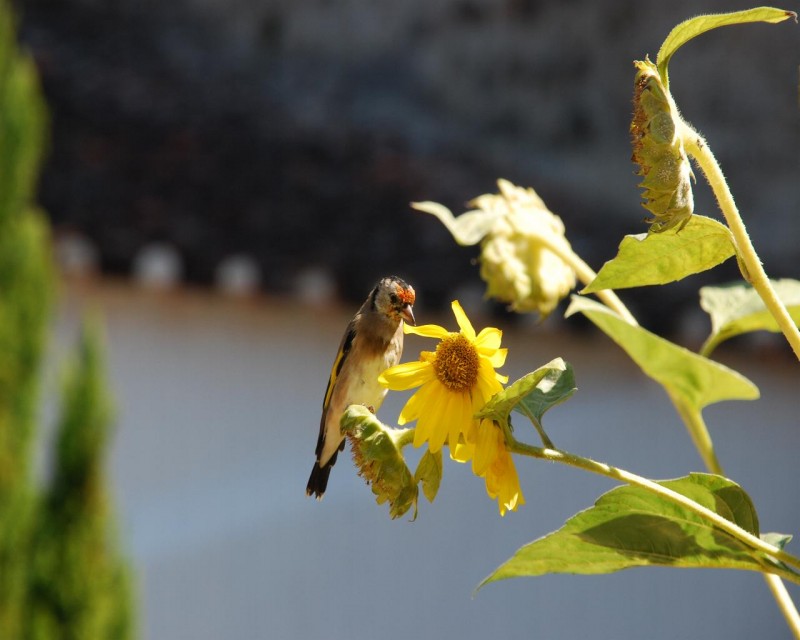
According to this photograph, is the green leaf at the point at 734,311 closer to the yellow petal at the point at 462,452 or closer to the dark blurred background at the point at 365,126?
the yellow petal at the point at 462,452

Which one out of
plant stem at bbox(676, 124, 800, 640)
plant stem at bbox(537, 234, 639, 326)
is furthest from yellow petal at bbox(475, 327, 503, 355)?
plant stem at bbox(537, 234, 639, 326)

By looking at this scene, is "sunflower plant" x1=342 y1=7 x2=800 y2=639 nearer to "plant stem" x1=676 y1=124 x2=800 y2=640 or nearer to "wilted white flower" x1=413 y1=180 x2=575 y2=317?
"plant stem" x1=676 y1=124 x2=800 y2=640

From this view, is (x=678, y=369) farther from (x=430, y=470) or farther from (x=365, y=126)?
(x=365, y=126)

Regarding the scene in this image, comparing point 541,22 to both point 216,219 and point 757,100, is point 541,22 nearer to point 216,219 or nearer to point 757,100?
point 757,100

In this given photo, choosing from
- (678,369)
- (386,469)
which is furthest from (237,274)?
(386,469)

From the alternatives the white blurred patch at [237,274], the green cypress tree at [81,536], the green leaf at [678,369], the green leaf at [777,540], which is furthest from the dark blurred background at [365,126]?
the green leaf at [777,540]
